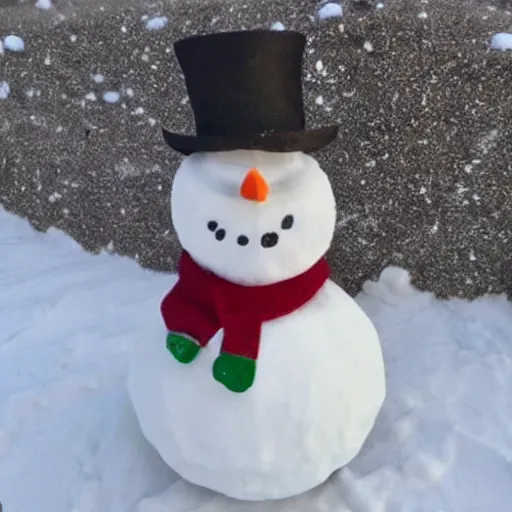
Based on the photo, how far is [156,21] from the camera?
4.23ft

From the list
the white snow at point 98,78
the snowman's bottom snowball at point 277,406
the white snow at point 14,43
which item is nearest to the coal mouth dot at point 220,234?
the snowman's bottom snowball at point 277,406

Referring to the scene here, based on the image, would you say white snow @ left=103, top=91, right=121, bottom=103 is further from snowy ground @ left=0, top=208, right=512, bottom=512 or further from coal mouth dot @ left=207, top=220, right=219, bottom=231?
coal mouth dot @ left=207, top=220, right=219, bottom=231

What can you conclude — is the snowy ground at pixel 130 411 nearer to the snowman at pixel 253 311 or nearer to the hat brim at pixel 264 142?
the snowman at pixel 253 311

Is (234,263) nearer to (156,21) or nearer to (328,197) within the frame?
(328,197)

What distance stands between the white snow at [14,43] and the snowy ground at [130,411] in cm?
37

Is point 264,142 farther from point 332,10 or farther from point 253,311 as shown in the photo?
point 332,10

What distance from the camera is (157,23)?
1.29 meters

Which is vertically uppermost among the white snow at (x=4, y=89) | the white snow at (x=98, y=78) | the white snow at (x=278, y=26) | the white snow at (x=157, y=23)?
the white snow at (x=278, y=26)

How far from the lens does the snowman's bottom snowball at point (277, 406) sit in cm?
86

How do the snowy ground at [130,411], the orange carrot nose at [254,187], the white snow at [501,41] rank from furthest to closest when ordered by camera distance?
the white snow at [501,41]
the snowy ground at [130,411]
the orange carrot nose at [254,187]

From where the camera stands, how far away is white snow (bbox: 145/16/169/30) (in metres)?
1.29

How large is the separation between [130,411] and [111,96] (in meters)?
0.55

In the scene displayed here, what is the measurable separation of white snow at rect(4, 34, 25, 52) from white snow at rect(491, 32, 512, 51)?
2.61 ft

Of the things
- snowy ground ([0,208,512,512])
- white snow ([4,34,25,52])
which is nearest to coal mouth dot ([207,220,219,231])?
snowy ground ([0,208,512,512])
